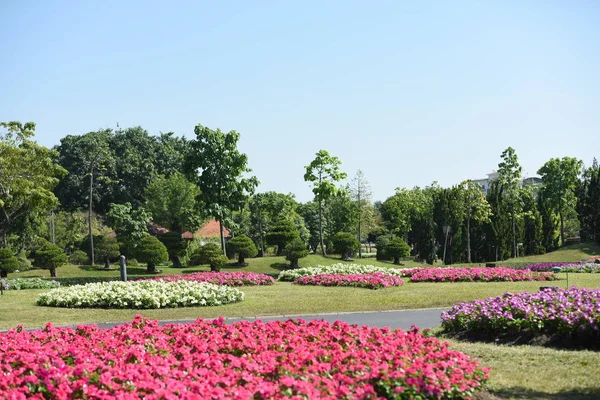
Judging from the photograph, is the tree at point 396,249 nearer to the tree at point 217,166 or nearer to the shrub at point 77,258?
the tree at point 217,166

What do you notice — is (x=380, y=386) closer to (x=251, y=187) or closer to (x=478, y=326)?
(x=478, y=326)

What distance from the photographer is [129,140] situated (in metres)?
70.6

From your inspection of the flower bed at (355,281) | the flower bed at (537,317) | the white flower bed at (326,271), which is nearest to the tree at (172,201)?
the white flower bed at (326,271)

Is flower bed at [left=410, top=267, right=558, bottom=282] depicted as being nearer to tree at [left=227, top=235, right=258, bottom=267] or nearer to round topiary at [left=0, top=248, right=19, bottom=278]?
tree at [left=227, top=235, right=258, bottom=267]

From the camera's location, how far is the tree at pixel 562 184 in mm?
56219

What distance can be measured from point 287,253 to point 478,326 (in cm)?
2427

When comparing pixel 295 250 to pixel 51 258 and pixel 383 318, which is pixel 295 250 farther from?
pixel 383 318

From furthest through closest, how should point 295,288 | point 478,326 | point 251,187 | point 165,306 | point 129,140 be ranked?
point 129,140 → point 251,187 → point 295,288 → point 165,306 → point 478,326

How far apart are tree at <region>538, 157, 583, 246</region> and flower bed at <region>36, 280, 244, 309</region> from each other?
4679 centimetres

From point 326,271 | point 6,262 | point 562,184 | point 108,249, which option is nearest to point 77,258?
point 108,249

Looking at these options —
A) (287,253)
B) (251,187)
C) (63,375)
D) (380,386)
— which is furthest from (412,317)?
(251,187)

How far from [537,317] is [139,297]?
1080cm

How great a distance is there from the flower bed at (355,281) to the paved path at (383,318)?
6.49 metres

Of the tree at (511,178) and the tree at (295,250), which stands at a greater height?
the tree at (511,178)
